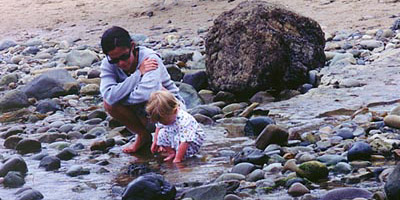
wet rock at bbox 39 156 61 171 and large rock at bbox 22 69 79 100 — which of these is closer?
wet rock at bbox 39 156 61 171

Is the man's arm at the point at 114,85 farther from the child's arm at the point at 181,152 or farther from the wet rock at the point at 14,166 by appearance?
the wet rock at the point at 14,166

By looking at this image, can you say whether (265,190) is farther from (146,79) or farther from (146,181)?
(146,79)

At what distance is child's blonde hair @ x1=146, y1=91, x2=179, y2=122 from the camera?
5.66 m

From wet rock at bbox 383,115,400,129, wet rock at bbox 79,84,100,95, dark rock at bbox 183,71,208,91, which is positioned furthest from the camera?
wet rock at bbox 79,84,100,95

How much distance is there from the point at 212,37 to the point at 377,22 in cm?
424

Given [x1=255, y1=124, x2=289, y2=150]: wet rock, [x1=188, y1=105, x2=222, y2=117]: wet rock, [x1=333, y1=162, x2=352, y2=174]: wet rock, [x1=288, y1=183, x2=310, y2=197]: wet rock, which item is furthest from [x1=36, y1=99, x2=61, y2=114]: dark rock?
[x1=288, y1=183, x2=310, y2=197]: wet rock

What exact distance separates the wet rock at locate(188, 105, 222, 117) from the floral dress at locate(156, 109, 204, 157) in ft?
5.20

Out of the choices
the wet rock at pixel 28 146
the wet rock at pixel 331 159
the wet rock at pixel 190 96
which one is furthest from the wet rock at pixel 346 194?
the wet rock at pixel 190 96

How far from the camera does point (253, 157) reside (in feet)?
16.9

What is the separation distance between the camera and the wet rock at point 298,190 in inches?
171

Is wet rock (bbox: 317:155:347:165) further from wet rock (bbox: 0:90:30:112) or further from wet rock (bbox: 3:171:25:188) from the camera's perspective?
wet rock (bbox: 0:90:30:112)

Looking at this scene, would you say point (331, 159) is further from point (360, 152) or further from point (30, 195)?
point (30, 195)

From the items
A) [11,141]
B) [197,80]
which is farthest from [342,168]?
[197,80]

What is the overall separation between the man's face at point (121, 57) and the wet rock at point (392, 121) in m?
2.00
